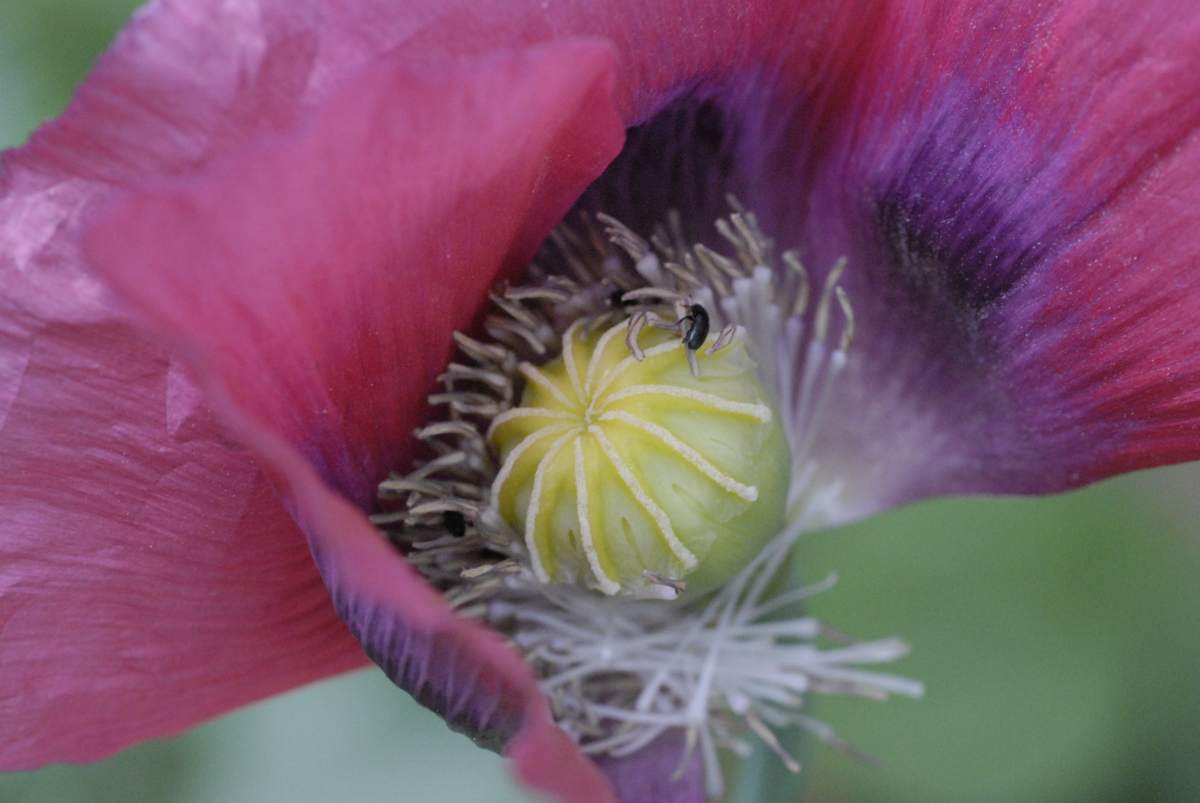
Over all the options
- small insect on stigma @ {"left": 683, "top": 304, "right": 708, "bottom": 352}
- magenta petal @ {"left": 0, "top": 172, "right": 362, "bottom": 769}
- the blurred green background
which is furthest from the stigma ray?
the blurred green background

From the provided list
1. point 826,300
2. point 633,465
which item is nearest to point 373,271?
point 633,465

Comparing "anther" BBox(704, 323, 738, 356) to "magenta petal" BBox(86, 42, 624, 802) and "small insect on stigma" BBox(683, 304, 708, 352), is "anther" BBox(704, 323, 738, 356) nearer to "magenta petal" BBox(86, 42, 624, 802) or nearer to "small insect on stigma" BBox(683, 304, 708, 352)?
"small insect on stigma" BBox(683, 304, 708, 352)

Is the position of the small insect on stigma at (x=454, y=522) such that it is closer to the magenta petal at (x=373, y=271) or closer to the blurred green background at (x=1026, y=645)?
the magenta petal at (x=373, y=271)

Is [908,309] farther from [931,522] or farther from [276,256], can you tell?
[931,522]

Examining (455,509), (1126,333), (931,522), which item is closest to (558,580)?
(455,509)

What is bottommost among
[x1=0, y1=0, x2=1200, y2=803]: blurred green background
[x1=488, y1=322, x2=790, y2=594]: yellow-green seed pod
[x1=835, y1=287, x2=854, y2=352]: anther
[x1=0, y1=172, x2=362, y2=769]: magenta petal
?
[x1=0, y1=0, x2=1200, y2=803]: blurred green background

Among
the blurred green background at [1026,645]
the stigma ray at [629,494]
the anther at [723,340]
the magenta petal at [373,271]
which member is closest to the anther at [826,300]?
the stigma ray at [629,494]
